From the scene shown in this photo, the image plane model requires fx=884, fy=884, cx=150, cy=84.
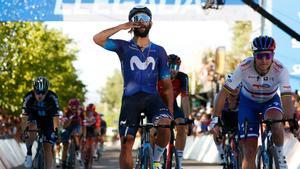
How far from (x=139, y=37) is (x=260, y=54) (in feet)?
4.75

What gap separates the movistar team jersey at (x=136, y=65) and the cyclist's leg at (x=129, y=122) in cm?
12

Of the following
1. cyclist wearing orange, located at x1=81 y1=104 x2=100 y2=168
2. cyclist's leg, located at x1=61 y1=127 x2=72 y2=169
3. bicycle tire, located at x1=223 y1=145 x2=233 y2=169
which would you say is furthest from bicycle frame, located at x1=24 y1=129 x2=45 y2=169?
cyclist wearing orange, located at x1=81 y1=104 x2=100 y2=168

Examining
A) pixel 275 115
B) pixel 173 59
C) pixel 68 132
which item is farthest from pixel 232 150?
pixel 68 132

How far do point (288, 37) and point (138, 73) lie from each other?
47.2 feet

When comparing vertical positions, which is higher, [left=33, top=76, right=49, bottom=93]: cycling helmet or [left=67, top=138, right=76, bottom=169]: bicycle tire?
[left=33, top=76, right=49, bottom=93]: cycling helmet

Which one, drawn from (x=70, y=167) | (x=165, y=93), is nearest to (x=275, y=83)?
(x=165, y=93)

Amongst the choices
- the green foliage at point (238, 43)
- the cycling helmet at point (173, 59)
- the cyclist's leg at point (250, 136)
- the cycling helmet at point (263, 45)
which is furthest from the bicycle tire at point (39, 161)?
the green foliage at point (238, 43)

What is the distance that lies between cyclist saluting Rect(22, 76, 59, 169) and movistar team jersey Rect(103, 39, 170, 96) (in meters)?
4.61

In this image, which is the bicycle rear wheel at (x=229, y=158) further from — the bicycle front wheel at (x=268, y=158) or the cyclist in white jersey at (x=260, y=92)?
the bicycle front wheel at (x=268, y=158)

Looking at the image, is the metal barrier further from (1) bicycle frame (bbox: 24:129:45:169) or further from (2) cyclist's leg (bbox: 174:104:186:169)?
(1) bicycle frame (bbox: 24:129:45:169)

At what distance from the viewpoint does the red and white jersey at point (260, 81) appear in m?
10.7

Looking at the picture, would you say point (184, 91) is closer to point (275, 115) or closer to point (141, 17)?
point (275, 115)

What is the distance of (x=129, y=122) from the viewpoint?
10188mm

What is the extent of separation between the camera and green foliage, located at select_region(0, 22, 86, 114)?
156ft
